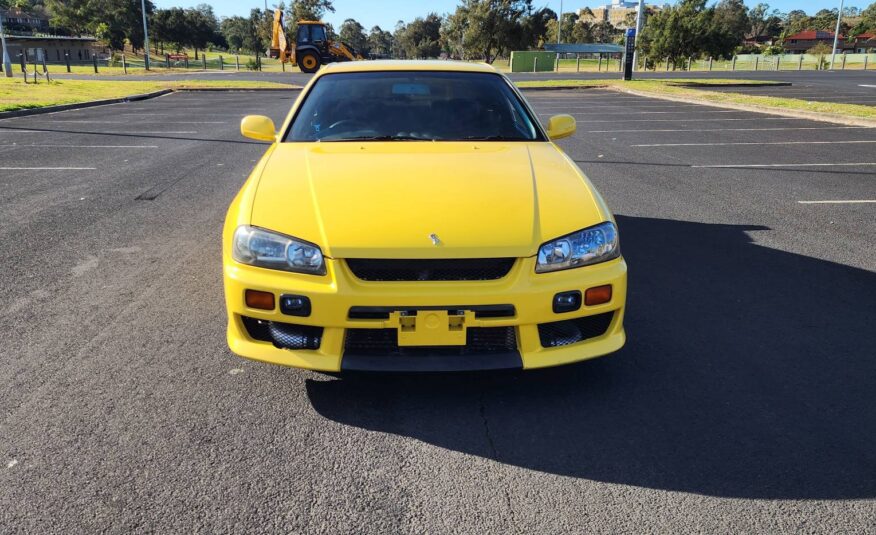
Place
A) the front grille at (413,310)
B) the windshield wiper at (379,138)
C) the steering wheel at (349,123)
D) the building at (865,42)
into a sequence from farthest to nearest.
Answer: the building at (865,42) → the steering wheel at (349,123) → the windshield wiper at (379,138) → the front grille at (413,310)

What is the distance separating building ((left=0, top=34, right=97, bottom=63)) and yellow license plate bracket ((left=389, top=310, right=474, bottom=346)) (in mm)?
70203

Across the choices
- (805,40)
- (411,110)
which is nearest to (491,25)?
(411,110)

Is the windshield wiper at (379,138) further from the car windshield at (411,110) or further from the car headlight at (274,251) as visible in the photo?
the car headlight at (274,251)

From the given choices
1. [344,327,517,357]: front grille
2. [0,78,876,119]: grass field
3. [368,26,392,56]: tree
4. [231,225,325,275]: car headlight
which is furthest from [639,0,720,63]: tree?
[368,26,392,56]: tree

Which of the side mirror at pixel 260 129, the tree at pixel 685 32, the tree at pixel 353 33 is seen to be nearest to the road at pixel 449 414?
the side mirror at pixel 260 129

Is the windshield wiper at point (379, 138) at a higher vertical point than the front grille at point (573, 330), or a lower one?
higher

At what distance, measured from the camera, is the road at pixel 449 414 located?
7.83ft

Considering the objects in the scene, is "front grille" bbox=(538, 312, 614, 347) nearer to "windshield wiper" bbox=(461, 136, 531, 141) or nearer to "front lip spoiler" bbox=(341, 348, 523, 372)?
"front lip spoiler" bbox=(341, 348, 523, 372)

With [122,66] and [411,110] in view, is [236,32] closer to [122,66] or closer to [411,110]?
[122,66]

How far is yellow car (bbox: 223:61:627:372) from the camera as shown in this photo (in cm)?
282

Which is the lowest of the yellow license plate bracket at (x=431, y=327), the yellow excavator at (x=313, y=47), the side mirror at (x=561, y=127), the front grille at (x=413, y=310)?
the yellow license plate bracket at (x=431, y=327)

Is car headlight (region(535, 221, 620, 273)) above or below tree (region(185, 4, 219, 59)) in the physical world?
below

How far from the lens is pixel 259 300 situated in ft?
9.55

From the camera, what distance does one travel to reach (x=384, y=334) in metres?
2.90
